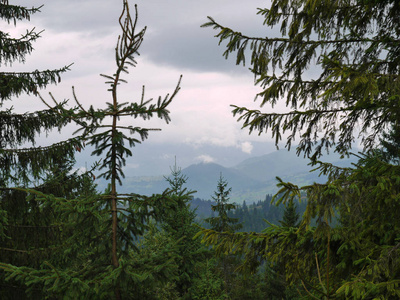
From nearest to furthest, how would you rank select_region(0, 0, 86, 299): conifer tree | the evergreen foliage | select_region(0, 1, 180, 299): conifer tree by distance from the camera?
1. select_region(0, 1, 180, 299): conifer tree
2. select_region(0, 0, 86, 299): conifer tree
3. the evergreen foliage

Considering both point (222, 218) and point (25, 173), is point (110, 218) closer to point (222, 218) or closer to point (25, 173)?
point (25, 173)

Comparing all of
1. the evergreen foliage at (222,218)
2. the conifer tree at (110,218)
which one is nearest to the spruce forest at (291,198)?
the conifer tree at (110,218)

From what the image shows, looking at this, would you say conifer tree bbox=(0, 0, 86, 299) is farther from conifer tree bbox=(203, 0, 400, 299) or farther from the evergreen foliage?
the evergreen foliage

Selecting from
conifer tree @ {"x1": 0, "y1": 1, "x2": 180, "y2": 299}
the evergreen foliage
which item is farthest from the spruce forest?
the evergreen foliage

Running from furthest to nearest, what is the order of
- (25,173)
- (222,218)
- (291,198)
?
1. (222,218)
2. (25,173)
3. (291,198)

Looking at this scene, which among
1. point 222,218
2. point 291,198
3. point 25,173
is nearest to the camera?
point 291,198

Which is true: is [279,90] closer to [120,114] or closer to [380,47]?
[380,47]

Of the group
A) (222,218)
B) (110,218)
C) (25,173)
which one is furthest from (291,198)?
(222,218)

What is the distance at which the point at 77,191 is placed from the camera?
11.1m

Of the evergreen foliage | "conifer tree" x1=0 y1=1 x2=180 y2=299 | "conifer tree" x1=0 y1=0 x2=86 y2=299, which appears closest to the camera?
"conifer tree" x1=0 y1=1 x2=180 y2=299

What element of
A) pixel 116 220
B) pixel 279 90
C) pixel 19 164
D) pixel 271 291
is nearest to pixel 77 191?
pixel 19 164

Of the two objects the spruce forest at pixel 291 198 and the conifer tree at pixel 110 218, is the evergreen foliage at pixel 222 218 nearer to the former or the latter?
the spruce forest at pixel 291 198

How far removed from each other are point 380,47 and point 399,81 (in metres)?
1.82

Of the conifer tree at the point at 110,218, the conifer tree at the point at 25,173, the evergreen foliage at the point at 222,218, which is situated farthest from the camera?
the evergreen foliage at the point at 222,218
